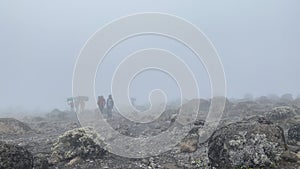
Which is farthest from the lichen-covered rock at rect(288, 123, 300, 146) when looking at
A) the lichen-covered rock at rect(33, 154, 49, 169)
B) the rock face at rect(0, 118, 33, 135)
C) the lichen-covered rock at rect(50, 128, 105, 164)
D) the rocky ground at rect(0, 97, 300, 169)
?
the rock face at rect(0, 118, 33, 135)

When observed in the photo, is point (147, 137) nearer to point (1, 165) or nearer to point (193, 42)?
point (193, 42)

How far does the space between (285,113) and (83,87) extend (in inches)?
566

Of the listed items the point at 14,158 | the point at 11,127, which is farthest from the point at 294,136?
the point at 11,127

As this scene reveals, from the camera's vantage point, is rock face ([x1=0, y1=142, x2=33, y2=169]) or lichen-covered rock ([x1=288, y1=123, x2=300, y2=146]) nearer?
rock face ([x1=0, y1=142, x2=33, y2=169])

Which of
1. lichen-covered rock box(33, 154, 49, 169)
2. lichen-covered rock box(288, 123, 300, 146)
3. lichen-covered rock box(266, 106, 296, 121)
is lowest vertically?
lichen-covered rock box(33, 154, 49, 169)

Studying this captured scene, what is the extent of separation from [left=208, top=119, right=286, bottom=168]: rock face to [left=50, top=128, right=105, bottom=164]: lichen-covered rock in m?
5.60

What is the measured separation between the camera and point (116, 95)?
854 inches

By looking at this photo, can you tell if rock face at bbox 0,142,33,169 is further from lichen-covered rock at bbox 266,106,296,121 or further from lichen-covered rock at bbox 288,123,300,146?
lichen-covered rock at bbox 266,106,296,121

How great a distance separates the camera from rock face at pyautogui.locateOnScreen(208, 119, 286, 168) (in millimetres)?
10539

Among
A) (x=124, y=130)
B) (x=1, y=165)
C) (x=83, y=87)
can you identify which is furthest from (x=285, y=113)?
(x=1, y=165)

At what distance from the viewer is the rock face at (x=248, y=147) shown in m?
10.5

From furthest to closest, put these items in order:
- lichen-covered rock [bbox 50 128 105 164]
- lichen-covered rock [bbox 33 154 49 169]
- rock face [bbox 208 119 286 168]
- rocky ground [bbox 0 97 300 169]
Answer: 1. lichen-covered rock [bbox 50 128 105 164]
2. lichen-covered rock [bbox 33 154 49 169]
3. rocky ground [bbox 0 97 300 169]
4. rock face [bbox 208 119 286 168]

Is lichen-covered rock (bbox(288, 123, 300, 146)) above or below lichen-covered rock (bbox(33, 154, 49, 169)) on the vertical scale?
above

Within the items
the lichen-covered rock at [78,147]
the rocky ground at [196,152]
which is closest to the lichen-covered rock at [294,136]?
the rocky ground at [196,152]
